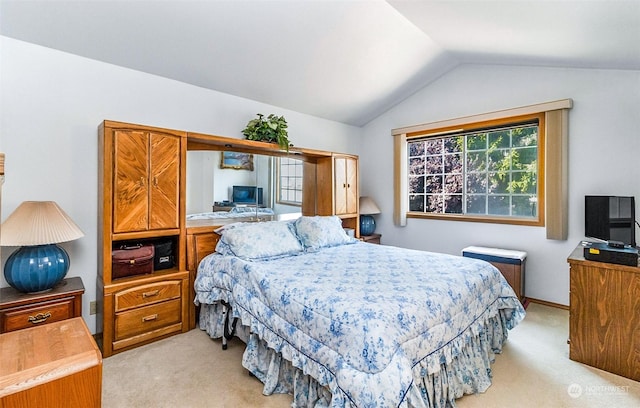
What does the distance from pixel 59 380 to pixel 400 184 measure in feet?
13.8

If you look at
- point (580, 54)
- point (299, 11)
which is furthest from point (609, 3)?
point (299, 11)

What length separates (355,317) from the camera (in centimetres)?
153

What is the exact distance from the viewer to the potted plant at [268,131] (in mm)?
3402

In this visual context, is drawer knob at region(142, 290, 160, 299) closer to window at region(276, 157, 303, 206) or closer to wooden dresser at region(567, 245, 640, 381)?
window at region(276, 157, 303, 206)

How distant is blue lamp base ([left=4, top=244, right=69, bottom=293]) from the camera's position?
2076mm

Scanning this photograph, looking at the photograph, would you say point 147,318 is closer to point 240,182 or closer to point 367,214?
point 240,182

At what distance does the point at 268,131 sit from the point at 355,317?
8.07 feet

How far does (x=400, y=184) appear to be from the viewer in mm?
4586

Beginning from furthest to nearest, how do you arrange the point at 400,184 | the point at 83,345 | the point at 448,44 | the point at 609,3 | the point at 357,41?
the point at 400,184 < the point at 448,44 < the point at 357,41 < the point at 609,3 < the point at 83,345

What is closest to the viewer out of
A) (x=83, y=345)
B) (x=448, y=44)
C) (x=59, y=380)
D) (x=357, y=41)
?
(x=59, y=380)

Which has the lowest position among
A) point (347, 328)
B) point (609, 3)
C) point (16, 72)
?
point (347, 328)

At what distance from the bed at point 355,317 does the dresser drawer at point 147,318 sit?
234mm

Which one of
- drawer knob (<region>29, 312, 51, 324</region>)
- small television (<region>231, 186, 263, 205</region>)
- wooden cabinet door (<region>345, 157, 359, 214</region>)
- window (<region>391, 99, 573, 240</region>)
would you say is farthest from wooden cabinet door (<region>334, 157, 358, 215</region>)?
drawer knob (<region>29, 312, 51, 324</region>)

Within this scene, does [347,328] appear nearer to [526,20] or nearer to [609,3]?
[609,3]
